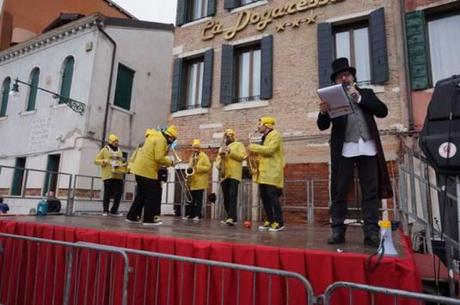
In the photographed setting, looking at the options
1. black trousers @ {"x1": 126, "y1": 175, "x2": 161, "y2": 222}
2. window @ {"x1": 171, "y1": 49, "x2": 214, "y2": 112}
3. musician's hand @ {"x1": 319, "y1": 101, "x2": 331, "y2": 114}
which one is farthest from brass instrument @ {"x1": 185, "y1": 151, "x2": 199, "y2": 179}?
musician's hand @ {"x1": 319, "y1": 101, "x2": 331, "y2": 114}

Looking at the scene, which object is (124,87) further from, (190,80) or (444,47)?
(444,47)

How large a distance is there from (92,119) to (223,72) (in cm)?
602

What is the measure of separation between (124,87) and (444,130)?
14183 mm

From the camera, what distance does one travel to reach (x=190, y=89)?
1274 centimetres

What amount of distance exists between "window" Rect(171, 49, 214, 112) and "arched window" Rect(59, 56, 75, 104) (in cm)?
541

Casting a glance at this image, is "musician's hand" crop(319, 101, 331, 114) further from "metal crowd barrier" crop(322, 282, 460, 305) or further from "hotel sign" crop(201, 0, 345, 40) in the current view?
"hotel sign" crop(201, 0, 345, 40)

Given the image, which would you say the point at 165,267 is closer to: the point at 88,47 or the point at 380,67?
the point at 380,67

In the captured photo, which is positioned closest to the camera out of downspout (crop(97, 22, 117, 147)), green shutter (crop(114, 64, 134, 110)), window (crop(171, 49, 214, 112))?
window (crop(171, 49, 214, 112))

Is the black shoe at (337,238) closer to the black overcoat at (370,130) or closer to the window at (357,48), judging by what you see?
the black overcoat at (370,130)

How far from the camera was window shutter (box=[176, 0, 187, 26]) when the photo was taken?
1299 centimetres

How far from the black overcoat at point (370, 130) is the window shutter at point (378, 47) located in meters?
5.98

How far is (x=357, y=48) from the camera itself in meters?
9.89

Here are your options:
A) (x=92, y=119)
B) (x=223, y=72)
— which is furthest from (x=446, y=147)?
(x=92, y=119)

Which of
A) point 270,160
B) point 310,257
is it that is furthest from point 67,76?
point 310,257
